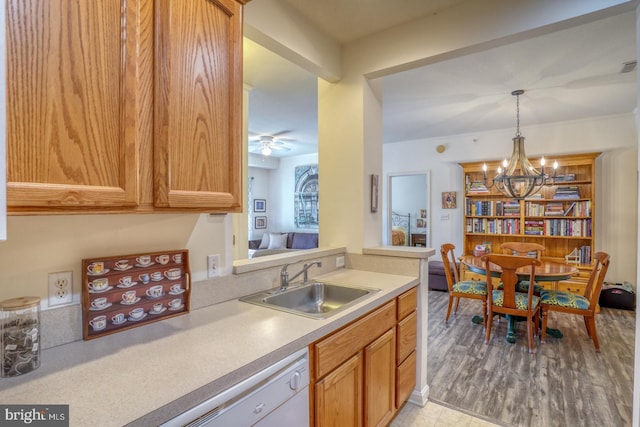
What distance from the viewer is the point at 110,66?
0.93 metres

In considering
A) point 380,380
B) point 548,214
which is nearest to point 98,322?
point 380,380

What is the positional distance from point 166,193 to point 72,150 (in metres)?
0.27

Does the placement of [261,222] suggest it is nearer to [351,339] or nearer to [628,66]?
[351,339]

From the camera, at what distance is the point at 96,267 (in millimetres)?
1167

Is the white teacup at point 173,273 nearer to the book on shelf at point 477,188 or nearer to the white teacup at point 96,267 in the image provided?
the white teacup at point 96,267

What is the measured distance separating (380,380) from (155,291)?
1244 millimetres

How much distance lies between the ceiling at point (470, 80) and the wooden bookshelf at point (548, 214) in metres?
0.78

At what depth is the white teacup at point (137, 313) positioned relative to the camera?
49.6 inches

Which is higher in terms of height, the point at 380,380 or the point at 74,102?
the point at 74,102

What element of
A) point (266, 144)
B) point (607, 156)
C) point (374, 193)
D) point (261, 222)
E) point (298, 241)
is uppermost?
point (266, 144)

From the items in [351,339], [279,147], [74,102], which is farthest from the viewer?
[279,147]

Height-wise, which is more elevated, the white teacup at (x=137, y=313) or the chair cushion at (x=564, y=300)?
the white teacup at (x=137, y=313)

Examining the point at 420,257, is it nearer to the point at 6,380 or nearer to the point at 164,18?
the point at 164,18

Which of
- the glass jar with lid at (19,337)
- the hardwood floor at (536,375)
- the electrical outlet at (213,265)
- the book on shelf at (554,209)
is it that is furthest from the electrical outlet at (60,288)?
the book on shelf at (554,209)
